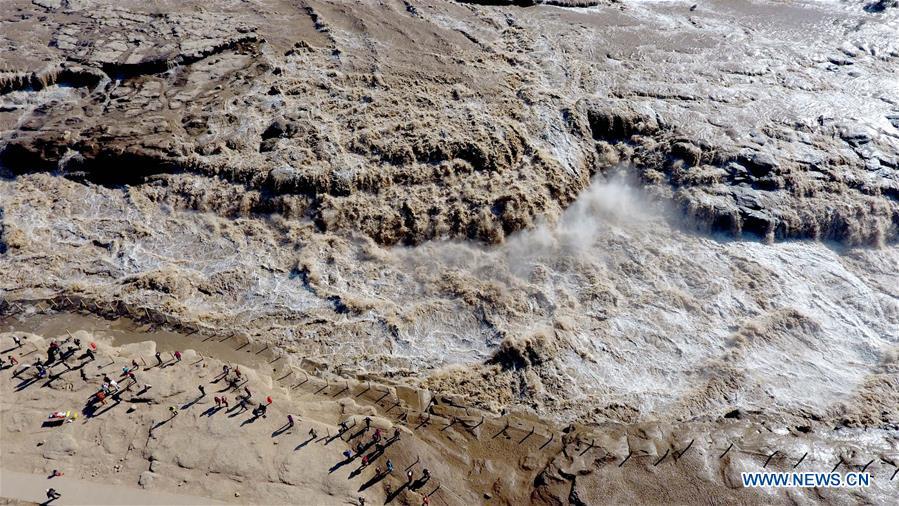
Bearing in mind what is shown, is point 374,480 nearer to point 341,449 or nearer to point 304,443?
point 341,449

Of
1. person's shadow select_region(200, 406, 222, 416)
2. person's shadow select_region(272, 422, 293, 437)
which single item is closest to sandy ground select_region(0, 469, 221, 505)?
person's shadow select_region(272, 422, 293, 437)

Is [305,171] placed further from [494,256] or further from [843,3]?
[843,3]

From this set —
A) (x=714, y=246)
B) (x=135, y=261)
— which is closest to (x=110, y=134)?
(x=135, y=261)

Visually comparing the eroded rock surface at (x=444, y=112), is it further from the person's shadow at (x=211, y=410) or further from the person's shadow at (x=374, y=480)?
the person's shadow at (x=374, y=480)

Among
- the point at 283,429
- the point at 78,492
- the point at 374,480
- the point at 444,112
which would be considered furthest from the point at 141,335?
the point at 444,112

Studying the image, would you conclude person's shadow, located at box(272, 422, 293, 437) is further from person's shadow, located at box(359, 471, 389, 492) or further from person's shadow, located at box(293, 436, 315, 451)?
person's shadow, located at box(359, 471, 389, 492)

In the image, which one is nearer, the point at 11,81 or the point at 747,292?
the point at 747,292
